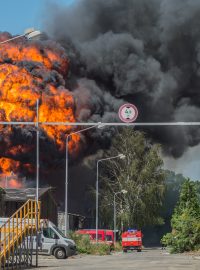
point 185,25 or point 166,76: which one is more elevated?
point 185,25

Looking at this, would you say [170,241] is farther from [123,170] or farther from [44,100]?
[123,170]

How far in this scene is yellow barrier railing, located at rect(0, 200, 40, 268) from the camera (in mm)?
28500

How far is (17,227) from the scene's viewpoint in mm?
29500

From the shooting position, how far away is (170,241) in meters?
49.0

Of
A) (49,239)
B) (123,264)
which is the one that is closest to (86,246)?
(49,239)

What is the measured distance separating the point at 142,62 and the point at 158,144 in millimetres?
14523

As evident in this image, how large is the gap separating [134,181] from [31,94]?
923 inches

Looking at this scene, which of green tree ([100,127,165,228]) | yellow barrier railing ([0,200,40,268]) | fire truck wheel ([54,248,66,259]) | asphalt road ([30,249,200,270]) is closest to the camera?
asphalt road ([30,249,200,270])

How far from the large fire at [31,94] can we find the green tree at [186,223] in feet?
68.8

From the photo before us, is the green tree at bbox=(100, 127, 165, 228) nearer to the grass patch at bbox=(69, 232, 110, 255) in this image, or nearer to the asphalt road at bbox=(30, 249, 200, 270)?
the grass patch at bbox=(69, 232, 110, 255)

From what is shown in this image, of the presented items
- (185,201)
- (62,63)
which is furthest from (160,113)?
(185,201)

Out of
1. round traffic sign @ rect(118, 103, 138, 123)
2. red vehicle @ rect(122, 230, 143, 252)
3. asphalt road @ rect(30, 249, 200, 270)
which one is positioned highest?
round traffic sign @ rect(118, 103, 138, 123)

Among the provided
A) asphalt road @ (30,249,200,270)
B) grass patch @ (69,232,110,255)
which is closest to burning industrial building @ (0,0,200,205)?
grass patch @ (69,232,110,255)

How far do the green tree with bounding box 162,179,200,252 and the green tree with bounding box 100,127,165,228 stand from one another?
3049 centimetres
